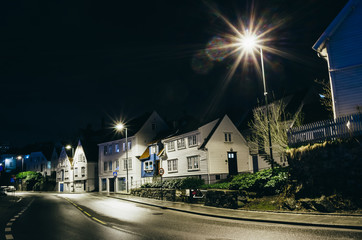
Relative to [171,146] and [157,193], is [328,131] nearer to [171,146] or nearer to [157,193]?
[157,193]

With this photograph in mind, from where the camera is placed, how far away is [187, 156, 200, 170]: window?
1416 inches

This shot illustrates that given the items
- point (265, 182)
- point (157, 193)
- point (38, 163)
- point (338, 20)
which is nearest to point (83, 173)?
point (38, 163)

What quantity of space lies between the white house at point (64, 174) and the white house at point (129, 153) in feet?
51.1

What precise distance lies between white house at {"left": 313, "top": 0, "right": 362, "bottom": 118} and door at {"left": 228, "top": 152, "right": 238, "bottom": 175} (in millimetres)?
17418

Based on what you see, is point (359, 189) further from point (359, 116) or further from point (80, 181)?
point (80, 181)

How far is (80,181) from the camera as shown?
6619 cm

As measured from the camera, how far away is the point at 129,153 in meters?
52.0

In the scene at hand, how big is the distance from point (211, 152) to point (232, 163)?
3.82 m

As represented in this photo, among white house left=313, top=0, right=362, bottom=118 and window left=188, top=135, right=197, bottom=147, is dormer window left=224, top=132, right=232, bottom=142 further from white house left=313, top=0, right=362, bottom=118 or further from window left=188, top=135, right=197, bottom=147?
white house left=313, top=0, right=362, bottom=118

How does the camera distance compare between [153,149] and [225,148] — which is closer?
[225,148]

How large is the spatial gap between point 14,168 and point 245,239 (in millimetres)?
115606

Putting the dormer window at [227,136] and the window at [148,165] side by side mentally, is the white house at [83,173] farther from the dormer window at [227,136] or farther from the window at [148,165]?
the dormer window at [227,136]

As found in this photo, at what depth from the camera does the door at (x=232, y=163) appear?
3659 centimetres

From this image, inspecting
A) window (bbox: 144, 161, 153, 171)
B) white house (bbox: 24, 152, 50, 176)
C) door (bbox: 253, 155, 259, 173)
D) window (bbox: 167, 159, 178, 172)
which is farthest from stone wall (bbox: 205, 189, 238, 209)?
white house (bbox: 24, 152, 50, 176)
